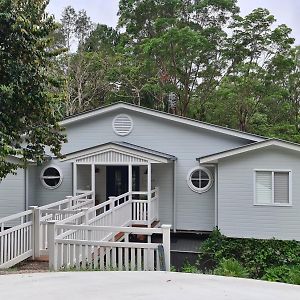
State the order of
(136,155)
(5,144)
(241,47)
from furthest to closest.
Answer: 1. (241,47)
2. (136,155)
3. (5,144)

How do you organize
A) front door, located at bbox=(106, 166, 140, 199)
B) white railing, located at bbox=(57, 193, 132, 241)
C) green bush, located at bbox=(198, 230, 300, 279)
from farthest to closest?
1. front door, located at bbox=(106, 166, 140, 199)
2. green bush, located at bbox=(198, 230, 300, 279)
3. white railing, located at bbox=(57, 193, 132, 241)

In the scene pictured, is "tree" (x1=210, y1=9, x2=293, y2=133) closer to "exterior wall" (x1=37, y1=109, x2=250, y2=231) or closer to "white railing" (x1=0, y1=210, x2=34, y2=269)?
"exterior wall" (x1=37, y1=109, x2=250, y2=231)

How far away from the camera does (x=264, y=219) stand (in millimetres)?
13219

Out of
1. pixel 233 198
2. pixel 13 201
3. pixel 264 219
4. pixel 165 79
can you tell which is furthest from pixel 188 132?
pixel 165 79

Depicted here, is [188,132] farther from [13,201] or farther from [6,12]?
[6,12]

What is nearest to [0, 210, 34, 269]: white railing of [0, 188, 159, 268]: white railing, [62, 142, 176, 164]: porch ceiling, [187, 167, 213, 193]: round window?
[0, 188, 159, 268]: white railing

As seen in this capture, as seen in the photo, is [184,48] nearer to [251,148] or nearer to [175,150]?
[175,150]

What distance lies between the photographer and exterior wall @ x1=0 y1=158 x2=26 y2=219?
49.2 feet

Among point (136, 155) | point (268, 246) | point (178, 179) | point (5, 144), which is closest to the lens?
point (5, 144)

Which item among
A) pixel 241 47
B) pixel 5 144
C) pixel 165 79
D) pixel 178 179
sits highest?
pixel 241 47

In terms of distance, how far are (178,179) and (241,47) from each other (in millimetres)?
14685

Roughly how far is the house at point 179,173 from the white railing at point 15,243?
546 centimetres

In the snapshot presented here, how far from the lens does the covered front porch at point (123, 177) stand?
1352 centimetres

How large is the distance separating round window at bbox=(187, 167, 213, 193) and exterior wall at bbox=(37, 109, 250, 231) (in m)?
0.16
